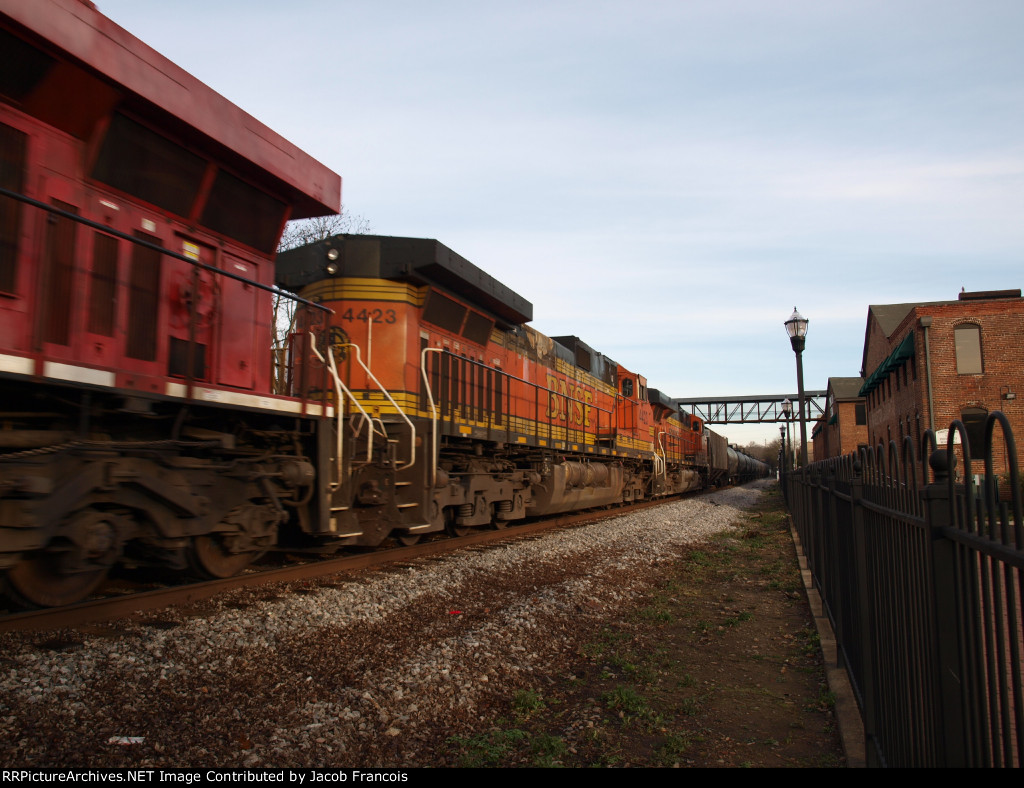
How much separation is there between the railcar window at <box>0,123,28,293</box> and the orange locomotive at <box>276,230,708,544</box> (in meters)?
2.56

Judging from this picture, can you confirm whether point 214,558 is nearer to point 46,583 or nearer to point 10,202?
point 46,583

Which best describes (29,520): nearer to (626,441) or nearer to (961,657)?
(961,657)

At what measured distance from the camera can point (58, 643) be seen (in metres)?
4.26

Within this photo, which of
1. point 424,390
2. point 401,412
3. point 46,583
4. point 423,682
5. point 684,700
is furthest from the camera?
point 424,390

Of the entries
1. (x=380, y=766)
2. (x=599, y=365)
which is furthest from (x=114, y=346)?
(x=599, y=365)

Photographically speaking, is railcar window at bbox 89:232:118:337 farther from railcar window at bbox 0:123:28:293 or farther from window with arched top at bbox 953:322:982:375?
window with arched top at bbox 953:322:982:375

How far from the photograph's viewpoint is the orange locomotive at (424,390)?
24.2 feet

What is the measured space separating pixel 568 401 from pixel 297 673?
34.7 feet

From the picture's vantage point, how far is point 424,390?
29.6 ft

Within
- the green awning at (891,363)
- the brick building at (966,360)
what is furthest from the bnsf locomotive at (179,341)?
the green awning at (891,363)

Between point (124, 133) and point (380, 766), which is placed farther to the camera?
point (124, 133)

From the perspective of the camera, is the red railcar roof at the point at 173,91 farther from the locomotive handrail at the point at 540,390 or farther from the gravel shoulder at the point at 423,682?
the gravel shoulder at the point at 423,682

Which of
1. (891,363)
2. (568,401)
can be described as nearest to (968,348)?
(891,363)

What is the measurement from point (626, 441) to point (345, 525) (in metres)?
12.7
